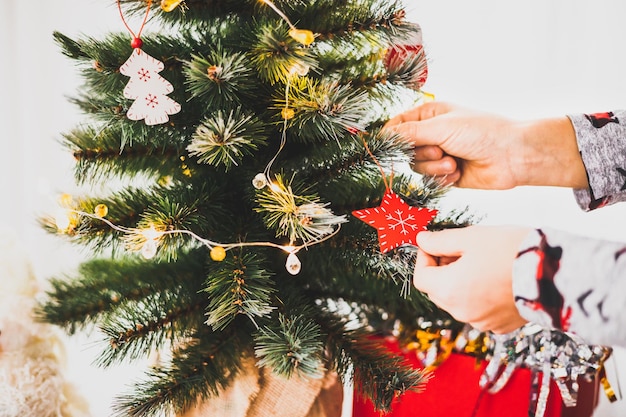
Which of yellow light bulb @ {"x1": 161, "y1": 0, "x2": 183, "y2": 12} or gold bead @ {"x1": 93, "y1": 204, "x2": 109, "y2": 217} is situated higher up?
yellow light bulb @ {"x1": 161, "y1": 0, "x2": 183, "y2": 12}

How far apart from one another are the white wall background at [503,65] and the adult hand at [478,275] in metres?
0.49

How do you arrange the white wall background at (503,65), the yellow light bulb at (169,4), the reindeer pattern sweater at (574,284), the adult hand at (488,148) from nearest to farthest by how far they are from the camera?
the reindeer pattern sweater at (574,284)
the yellow light bulb at (169,4)
the adult hand at (488,148)
the white wall background at (503,65)

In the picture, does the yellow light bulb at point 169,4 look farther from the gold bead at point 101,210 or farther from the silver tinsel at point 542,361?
the silver tinsel at point 542,361

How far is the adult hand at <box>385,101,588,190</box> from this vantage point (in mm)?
723

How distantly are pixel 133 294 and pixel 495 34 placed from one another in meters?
0.89

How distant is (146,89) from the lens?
614mm

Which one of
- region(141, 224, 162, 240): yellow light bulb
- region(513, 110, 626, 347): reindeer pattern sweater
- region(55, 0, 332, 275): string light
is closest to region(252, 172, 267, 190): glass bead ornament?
region(55, 0, 332, 275): string light

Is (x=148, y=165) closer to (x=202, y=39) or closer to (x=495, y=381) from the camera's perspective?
(x=202, y=39)

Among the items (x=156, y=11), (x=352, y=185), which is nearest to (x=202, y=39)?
(x=156, y=11)

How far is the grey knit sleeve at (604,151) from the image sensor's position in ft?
2.42

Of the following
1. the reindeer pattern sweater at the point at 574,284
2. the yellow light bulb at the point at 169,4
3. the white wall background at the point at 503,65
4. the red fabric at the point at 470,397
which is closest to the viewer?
the reindeer pattern sweater at the point at 574,284

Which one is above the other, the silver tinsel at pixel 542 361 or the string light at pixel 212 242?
the string light at pixel 212 242

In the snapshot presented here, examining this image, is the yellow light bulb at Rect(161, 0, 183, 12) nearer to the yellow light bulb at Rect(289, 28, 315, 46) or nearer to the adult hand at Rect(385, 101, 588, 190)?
the yellow light bulb at Rect(289, 28, 315, 46)

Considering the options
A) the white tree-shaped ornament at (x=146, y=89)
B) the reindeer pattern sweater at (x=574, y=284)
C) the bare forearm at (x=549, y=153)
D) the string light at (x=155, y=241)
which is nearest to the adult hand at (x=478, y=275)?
the reindeer pattern sweater at (x=574, y=284)
